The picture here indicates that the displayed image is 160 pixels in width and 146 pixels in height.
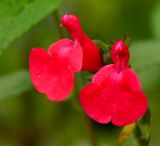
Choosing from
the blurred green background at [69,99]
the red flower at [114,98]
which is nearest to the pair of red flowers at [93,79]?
the red flower at [114,98]

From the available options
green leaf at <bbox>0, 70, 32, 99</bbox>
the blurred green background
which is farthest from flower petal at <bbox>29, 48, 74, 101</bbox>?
the blurred green background

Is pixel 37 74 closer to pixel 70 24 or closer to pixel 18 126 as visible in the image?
pixel 70 24

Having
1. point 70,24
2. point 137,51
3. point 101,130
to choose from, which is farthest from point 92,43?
point 101,130

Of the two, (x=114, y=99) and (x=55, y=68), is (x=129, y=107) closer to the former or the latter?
(x=114, y=99)

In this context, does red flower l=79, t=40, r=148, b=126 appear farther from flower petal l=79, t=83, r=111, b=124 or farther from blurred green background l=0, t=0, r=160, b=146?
blurred green background l=0, t=0, r=160, b=146

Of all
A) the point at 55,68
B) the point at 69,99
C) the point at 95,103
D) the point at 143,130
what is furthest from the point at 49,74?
the point at 69,99

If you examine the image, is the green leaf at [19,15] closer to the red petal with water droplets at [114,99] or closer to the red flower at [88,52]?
the red flower at [88,52]

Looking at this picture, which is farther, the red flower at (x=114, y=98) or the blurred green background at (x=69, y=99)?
the blurred green background at (x=69, y=99)
